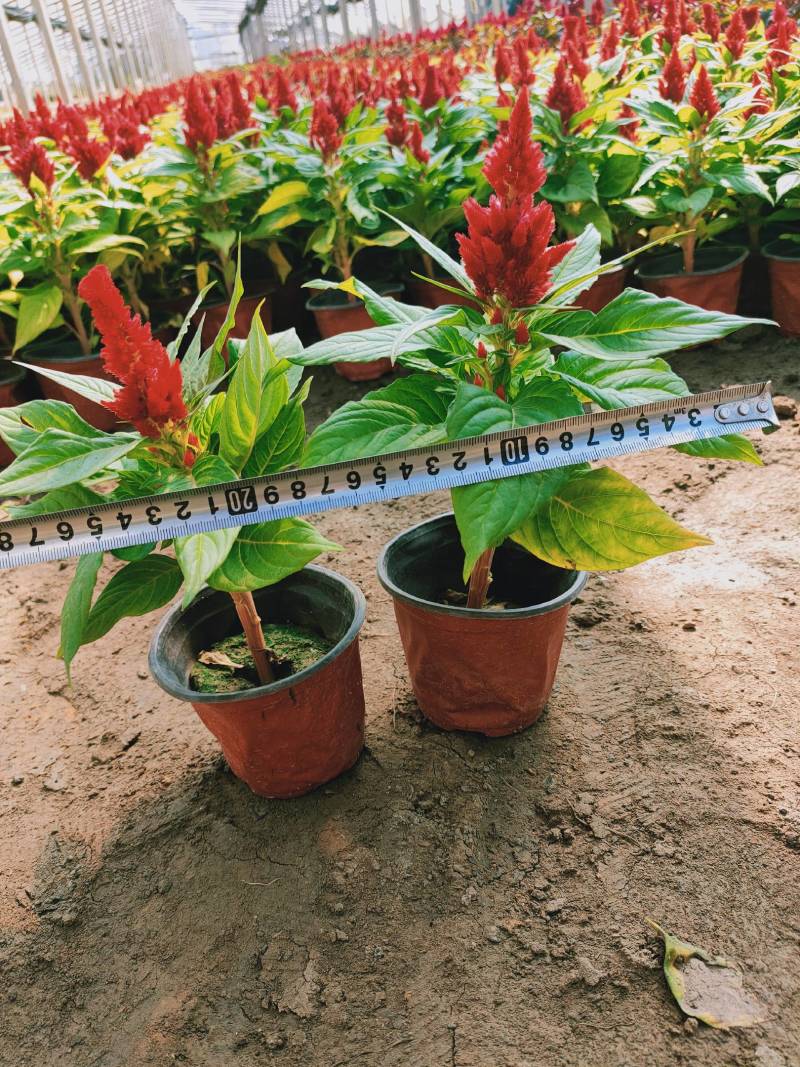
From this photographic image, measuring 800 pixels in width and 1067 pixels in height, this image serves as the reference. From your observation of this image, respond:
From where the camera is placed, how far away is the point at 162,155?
3.98 m

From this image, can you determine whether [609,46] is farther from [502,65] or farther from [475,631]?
[475,631]

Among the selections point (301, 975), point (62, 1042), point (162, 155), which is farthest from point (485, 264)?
point (162, 155)

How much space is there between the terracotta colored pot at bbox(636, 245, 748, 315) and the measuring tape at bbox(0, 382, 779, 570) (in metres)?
2.37

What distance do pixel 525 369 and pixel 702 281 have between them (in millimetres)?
2513

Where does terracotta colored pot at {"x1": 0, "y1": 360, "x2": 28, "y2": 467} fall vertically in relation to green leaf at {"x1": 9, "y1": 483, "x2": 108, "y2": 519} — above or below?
below

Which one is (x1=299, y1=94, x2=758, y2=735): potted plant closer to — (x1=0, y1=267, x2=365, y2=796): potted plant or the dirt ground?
(x1=0, y1=267, x2=365, y2=796): potted plant

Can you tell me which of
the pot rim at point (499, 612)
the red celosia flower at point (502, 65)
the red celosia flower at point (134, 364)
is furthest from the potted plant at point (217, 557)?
the red celosia flower at point (502, 65)

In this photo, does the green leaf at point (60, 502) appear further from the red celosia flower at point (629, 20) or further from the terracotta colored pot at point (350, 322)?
the red celosia flower at point (629, 20)

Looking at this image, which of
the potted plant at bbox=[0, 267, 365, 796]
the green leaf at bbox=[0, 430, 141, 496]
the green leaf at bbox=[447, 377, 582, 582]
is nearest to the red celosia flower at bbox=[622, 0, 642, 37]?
the potted plant at bbox=[0, 267, 365, 796]

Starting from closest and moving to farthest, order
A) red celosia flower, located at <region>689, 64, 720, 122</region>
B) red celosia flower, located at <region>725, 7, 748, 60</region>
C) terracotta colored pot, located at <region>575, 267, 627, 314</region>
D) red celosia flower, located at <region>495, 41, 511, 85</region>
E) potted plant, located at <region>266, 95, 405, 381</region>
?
1. red celosia flower, located at <region>689, 64, 720, 122</region>
2. potted plant, located at <region>266, 95, 405, 381</region>
3. terracotta colored pot, located at <region>575, 267, 627, 314</region>
4. red celosia flower, located at <region>725, 7, 748, 60</region>
5. red celosia flower, located at <region>495, 41, 511, 85</region>

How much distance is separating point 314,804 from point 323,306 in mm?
2860

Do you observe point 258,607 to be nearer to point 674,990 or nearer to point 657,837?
point 657,837

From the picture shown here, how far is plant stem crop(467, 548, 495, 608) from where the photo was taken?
5.48 feet

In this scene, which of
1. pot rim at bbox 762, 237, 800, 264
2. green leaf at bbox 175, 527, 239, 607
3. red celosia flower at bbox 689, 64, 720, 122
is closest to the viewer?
green leaf at bbox 175, 527, 239, 607
